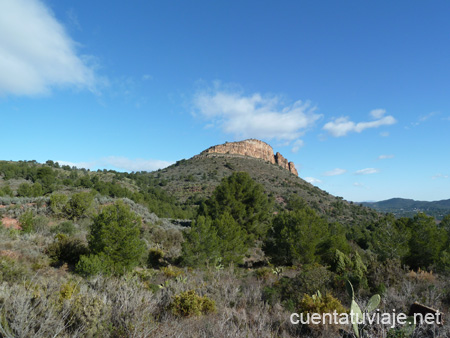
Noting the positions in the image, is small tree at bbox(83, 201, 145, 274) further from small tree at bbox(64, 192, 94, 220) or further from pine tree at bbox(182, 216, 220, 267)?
small tree at bbox(64, 192, 94, 220)

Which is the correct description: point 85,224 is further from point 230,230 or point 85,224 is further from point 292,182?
point 292,182

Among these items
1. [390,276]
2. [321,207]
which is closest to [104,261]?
[390,276]

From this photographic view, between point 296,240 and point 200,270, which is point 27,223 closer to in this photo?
point 200,270

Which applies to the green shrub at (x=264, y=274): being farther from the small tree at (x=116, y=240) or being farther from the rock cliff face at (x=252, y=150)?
the rock cliff face at (x=252, y=150)

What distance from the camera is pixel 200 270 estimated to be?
1520 centimetres

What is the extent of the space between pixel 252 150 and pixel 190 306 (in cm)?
10769

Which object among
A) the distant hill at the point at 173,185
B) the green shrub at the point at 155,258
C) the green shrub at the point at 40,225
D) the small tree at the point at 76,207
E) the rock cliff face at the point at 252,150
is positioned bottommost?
the green shrub at the point at 155,258

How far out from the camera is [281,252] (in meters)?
19.6

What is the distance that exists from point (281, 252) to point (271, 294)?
11.7 m

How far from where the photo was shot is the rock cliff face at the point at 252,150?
10475cm

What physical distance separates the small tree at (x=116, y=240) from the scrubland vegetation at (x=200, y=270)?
6 cm

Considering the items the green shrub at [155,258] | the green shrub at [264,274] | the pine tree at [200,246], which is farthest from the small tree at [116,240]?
the green shrub at [264,274]

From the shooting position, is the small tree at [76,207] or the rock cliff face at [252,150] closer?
the small tree at [76,207]

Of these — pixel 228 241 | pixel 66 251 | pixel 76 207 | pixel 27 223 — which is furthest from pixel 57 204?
pixel 228 241
